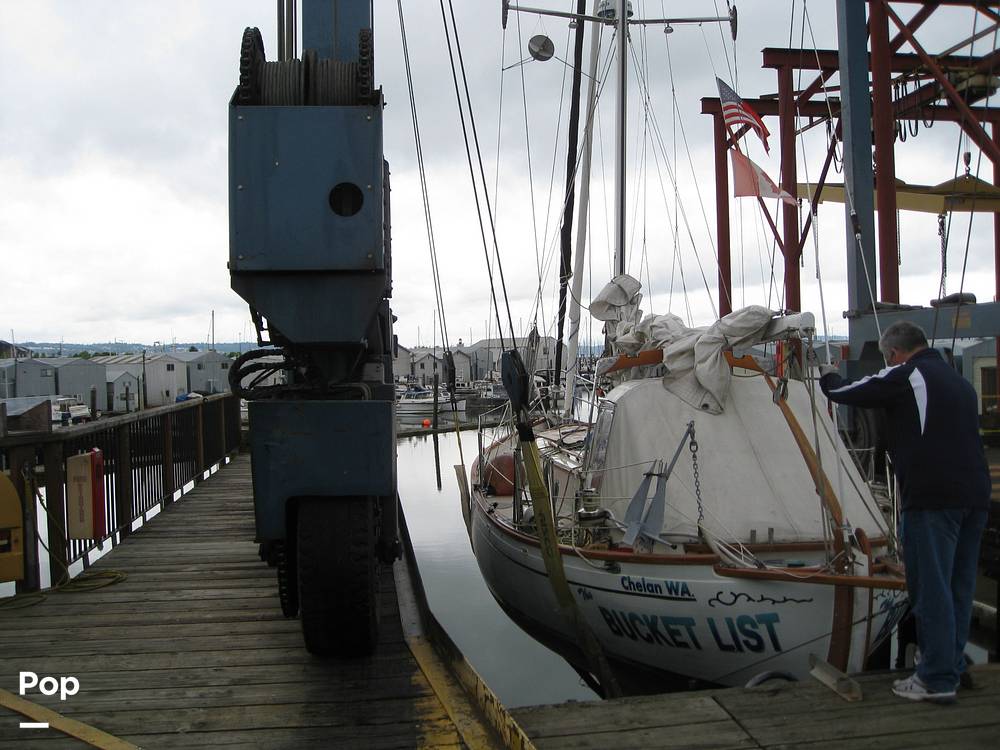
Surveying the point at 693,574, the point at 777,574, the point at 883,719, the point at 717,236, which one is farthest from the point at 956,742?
the point at 717,236

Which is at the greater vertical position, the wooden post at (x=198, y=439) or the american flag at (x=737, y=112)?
the american flag at (x=737, y=112)

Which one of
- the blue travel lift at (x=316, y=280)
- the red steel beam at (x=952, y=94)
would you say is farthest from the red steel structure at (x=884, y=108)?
the blue travel lift at (x=316, y=280)

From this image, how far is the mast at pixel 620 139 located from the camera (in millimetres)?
11875

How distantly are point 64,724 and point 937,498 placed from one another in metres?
3.96

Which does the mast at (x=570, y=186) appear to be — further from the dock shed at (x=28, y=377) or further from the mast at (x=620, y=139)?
the dock shed at (x=28, y=377)

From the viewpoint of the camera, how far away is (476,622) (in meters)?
9.05

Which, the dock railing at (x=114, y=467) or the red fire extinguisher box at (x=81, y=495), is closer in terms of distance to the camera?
the dock railing at (x=114, y=467)

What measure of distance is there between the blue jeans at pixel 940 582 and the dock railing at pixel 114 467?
527cm

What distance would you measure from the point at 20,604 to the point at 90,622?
70cm

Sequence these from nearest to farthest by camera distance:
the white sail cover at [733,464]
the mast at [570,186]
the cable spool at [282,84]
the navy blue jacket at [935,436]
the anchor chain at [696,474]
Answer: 1. the navy blue jacket at [935,436]
2. the cable spool at [282,84]
3. the anchor chain at [696,474]
4. the white sail cover at [733,464]
5. the mast at [570,186]

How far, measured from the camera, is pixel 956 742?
327 centimetres

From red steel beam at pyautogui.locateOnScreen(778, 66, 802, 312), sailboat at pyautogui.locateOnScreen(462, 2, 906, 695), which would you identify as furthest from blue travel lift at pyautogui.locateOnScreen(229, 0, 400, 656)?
red steel beam at pyautogui.locateOnScreen(778, 66, 802, 312)

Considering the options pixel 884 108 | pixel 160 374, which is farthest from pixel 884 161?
pixel 160 374

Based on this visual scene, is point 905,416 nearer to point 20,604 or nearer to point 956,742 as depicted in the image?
point 956,742
